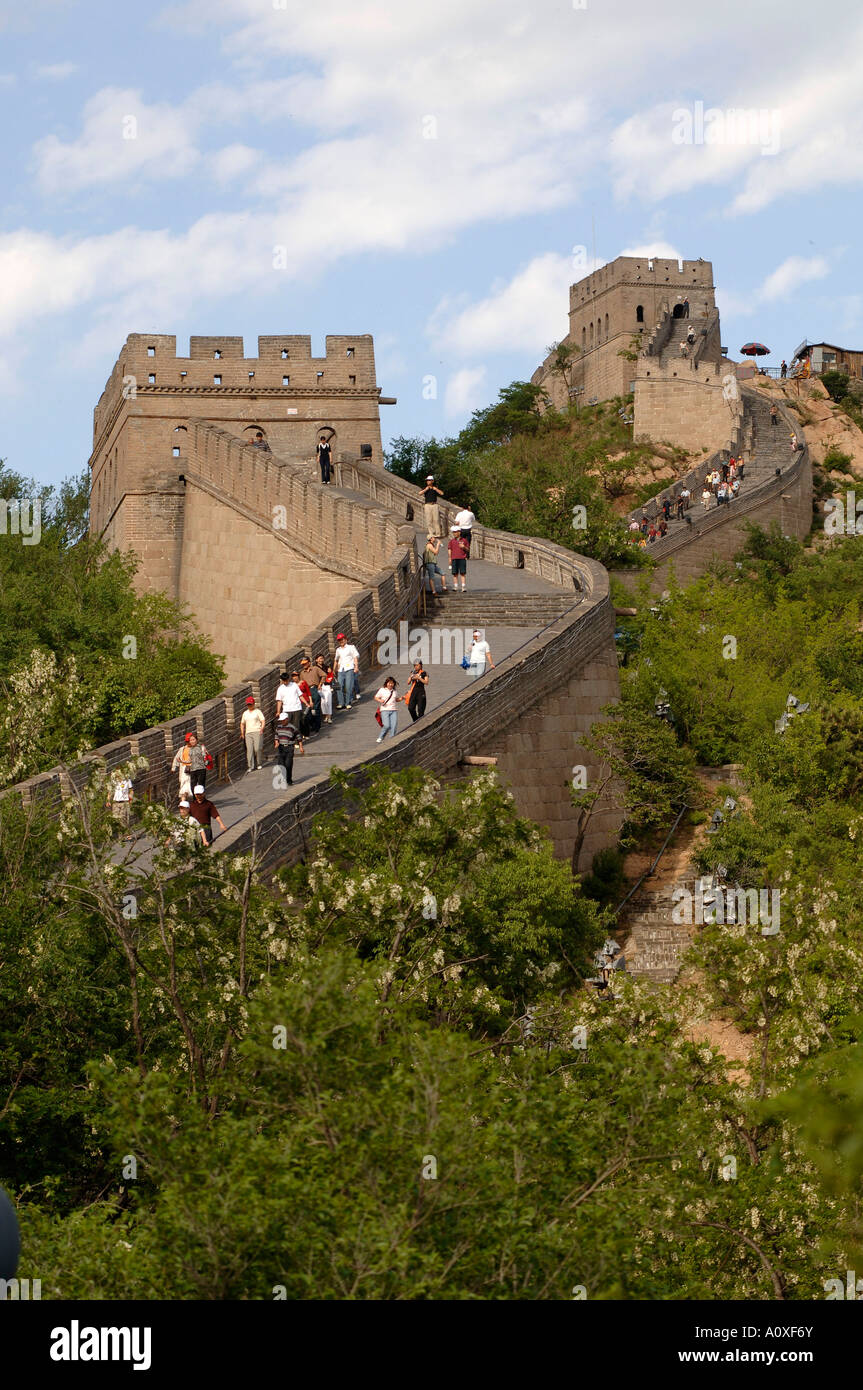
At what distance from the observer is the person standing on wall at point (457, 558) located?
96.2ft

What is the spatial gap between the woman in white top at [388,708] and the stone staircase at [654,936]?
16.7 feet

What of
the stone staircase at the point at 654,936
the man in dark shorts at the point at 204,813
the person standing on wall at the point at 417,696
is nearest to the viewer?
the man in dark shorts at the point at 204,813

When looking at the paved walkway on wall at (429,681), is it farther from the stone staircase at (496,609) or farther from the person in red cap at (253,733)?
the person in red cap at (253,733)

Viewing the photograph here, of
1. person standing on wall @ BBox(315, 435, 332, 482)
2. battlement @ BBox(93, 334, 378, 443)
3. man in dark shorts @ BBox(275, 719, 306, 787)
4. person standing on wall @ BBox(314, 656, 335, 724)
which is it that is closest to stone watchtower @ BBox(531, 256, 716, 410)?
battlement @ BBox(93, 334, 378, 443)

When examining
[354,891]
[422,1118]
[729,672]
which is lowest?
[422,1118]

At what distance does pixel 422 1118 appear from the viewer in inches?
354

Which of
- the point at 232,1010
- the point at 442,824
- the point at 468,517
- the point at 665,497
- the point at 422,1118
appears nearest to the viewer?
the point at 422,1118

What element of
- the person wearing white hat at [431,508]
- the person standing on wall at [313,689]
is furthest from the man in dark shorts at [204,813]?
the person wearing white hat at [431,508]

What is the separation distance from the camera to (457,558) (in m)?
29.5

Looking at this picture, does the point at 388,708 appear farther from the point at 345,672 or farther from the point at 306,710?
the point at 345,672

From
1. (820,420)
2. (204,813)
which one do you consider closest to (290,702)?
(204,813)

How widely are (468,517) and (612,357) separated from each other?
43.0 metres

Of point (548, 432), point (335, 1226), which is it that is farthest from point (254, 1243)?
point (548, 432)
